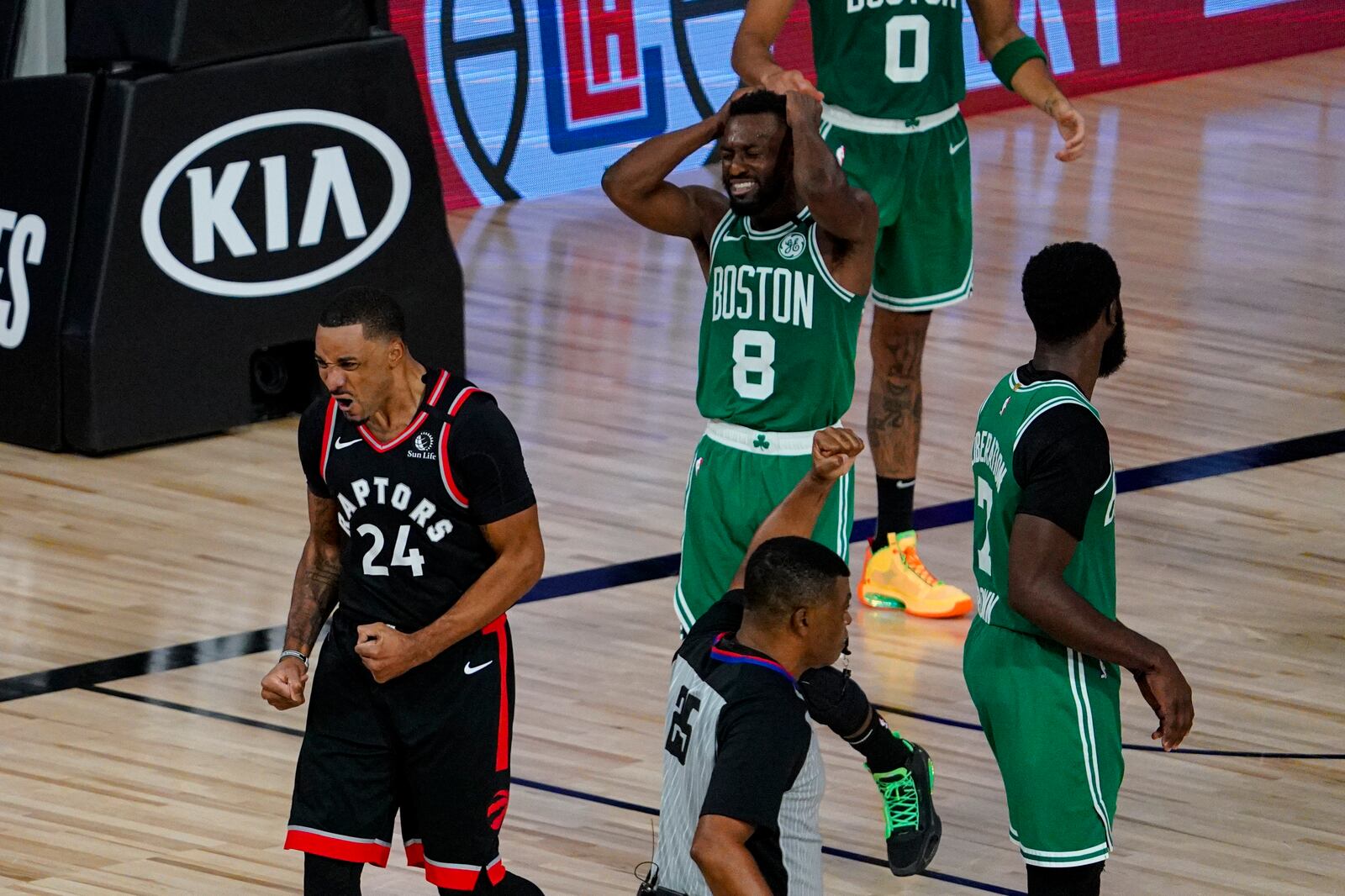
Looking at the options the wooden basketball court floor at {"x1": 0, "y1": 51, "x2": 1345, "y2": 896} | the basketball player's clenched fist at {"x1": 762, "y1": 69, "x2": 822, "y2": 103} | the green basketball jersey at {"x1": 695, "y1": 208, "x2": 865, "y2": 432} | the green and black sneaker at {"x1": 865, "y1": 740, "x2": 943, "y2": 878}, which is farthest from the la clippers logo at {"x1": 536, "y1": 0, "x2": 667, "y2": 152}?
the green and black sneaker at {"x1": 865, "y1": 740, "x2": 943, "y2": 878}

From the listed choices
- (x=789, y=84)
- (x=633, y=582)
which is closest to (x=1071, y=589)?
(x=789, y=84)

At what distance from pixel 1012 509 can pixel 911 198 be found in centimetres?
354

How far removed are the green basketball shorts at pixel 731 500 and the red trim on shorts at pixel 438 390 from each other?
1.24 m

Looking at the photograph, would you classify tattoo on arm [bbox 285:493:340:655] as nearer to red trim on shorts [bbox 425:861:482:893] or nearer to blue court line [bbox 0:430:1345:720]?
red trim on shorts [bbox 425:861:482:893]

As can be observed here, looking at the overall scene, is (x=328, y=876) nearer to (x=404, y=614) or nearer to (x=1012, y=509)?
(x=404, y=614)

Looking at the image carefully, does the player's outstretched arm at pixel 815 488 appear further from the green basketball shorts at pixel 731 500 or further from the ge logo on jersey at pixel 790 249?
the ge logo on jersey at pixel 790 249

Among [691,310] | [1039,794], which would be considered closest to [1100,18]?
[691,310]

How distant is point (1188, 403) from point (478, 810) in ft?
21.2

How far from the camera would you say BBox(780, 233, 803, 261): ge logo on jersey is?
628cm

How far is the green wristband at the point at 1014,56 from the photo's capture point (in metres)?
7.96

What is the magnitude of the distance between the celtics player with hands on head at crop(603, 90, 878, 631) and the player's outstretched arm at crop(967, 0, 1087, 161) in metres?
1.42

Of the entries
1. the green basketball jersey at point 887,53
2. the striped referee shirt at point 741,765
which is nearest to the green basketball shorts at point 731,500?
the striped referee shirt at point 741,765

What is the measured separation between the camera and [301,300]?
34.0 feet

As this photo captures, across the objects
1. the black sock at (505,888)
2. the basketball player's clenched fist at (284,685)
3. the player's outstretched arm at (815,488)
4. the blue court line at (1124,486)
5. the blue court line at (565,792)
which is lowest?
the blue court line at (1124,486)
